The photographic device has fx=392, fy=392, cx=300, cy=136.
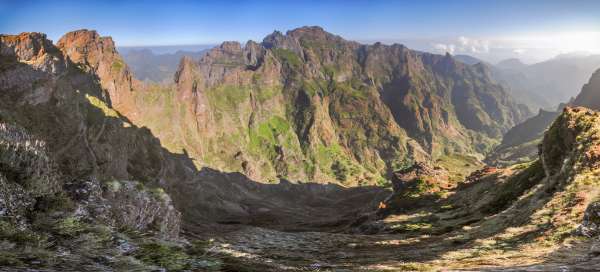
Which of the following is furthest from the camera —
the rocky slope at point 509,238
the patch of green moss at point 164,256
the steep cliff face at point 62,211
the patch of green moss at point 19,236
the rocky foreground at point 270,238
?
the rocky slope at point 509,238

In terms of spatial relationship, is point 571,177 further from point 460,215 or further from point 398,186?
point 398,186

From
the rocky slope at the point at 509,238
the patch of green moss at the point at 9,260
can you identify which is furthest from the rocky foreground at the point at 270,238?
the rocky slope at the point at 509,238

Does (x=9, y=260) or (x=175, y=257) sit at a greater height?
(x=9, y=260)

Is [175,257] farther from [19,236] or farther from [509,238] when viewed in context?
[509,238]

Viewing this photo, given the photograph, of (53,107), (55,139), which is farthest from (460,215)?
(53,107)

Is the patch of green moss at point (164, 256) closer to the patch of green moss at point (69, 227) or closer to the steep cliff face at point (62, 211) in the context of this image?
the steep cliff face at point (62, 211)

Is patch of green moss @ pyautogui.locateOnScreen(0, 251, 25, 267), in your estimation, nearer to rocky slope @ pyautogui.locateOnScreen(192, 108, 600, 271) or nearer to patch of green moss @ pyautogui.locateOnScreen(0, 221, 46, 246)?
patch of green moss @ pyautogui.locateOnScreen(0, 221, 46, 246)

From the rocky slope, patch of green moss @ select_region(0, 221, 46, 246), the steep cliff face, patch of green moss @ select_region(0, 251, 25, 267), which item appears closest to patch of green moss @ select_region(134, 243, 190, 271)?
the steep cliff face

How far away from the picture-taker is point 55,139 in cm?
11525

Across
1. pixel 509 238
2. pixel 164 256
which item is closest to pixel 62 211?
pixel 164 256

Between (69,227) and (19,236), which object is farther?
(69,227)

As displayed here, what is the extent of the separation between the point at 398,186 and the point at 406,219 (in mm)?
76075

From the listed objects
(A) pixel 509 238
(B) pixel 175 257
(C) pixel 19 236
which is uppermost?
(C) pixel 19 236

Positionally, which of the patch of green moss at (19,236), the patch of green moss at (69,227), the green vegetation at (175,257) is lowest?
the green vegetation at (175,257)
